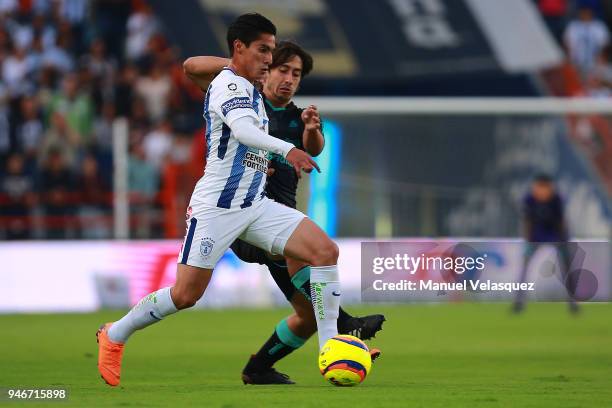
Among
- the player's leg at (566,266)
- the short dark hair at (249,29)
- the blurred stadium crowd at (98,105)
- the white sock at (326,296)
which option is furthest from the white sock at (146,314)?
the blurred stadium crowd at (98,105)

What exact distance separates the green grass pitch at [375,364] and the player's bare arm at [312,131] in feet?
5.13

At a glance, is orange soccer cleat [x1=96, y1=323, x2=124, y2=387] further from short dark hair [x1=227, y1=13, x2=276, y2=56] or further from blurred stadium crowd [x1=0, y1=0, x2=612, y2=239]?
blurred stadium crowd [x1=0, y1=0, x2=612, y2=239]

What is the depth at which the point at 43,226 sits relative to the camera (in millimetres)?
20188

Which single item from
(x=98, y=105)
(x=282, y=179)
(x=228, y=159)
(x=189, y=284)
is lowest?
(x=189, y=284)

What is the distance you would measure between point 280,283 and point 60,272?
33.0 ft

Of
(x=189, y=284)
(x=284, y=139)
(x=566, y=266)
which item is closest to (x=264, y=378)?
(x=189, y=284)

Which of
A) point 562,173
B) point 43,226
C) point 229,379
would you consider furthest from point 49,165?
point 229,379

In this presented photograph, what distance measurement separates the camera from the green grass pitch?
8.15 metres

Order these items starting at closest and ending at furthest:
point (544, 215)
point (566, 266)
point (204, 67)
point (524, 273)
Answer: point (204, 67) → point (566, 266) → point (524, 273) → point (544, 215)

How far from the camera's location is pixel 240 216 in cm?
848

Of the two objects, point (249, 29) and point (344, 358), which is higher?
point (249, 29)

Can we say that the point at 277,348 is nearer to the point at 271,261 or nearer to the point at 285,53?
the point at 271,261

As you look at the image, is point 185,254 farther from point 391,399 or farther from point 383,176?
point 383,176

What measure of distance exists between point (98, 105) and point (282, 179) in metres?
14.2
